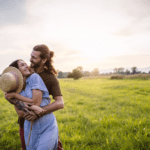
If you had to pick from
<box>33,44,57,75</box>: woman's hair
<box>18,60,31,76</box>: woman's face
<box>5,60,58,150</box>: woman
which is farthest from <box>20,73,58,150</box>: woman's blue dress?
<box>33,44,57,75</box>: woman's hair

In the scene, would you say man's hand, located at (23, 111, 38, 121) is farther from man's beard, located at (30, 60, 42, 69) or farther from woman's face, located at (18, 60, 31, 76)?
man's beard, located at (30, 60, 42, 69)

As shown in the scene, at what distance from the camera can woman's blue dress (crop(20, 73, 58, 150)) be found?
1.99 m

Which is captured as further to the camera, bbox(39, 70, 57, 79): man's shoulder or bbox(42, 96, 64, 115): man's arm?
bbox(39, 70, 57, 79): man's shoulder

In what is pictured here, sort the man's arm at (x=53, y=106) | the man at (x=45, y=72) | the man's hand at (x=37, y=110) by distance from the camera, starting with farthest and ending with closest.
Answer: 1. the man at (x=45, y=72)
2. the man's arm at (x=53, y=106)
3. the man's hand at (x=37, y=110)

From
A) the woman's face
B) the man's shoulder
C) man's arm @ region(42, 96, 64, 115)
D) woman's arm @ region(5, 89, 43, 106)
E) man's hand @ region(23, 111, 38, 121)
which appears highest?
the woman's face

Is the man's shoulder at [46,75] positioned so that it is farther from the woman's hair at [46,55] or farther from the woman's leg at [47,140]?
the woman's leg at [47,140]

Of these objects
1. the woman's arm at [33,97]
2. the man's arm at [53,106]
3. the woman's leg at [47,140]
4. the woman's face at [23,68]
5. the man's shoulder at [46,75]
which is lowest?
the woman's leg at [47,140]

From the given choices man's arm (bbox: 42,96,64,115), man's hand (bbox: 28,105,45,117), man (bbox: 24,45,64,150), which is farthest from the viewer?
man (bbox: 24,45,64,150)

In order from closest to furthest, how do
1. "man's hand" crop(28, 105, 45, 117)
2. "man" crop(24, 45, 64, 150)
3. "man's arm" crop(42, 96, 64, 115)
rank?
"man's hand" crop(28, 105, 45, 117), "man's arm" crop(42, 96, 64, 115), "man" crop(24, 45, 64, 150)

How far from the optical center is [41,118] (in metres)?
2.11

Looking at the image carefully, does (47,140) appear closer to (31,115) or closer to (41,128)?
(41,128)

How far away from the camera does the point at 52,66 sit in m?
2.55

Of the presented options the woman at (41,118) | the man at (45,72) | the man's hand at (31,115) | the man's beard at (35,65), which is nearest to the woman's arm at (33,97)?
the woman at (41,118)

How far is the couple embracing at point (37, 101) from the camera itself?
1958 millimetres
